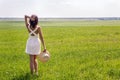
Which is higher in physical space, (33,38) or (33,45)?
(33,38)

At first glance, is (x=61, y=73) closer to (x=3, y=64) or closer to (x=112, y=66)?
(x=112, y=66)

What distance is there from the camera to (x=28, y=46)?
32.3ft

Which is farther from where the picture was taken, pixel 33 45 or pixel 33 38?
pixel 33 38

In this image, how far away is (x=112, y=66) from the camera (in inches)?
484

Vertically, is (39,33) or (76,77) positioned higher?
(39,33)

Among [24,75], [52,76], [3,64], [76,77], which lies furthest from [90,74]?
[3,64]

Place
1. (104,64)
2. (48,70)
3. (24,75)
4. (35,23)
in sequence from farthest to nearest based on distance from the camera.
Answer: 1. (104,64)
2. (48,70)
3. (24,75)
4. (35,23)

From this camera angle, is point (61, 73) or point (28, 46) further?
point (61, 73)

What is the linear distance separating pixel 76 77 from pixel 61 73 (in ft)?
2.71

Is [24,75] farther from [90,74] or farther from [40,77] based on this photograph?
[90,74]

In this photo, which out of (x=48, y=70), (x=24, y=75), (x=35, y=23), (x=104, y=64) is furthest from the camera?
(x=104, y=64)

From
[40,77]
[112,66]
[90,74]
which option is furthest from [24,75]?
[112,66]

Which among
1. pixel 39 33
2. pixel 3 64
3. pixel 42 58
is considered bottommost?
pixel 3 64

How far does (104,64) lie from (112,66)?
494 millimetres
